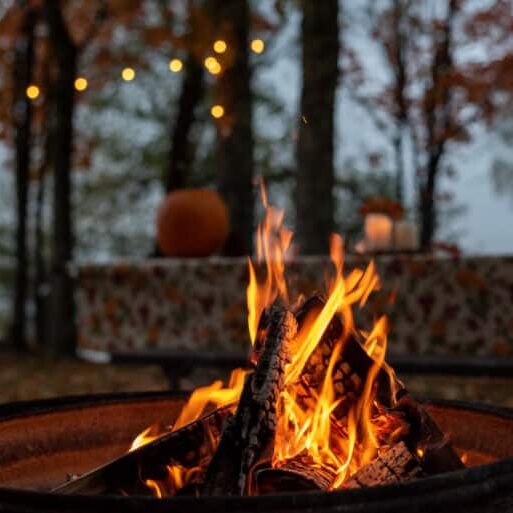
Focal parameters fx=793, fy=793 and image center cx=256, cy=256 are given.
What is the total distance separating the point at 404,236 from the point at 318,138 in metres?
1.49

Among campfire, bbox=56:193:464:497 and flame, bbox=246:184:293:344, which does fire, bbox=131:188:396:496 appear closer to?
campfire, bbox=56:193:464:497

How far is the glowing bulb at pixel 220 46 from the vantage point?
709cm

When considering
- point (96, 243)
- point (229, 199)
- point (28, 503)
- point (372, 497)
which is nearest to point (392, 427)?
point (372, 497)

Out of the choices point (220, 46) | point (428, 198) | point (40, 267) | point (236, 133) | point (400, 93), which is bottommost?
point (40, 267)

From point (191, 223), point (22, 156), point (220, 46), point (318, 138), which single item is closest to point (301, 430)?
point (191, 223)

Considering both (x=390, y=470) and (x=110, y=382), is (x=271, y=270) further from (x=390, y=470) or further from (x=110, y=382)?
(x=110, y=382)

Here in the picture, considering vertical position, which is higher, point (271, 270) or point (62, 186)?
point (62, 186)

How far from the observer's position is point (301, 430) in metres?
1.79

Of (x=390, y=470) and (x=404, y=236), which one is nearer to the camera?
(x=390, y=470)

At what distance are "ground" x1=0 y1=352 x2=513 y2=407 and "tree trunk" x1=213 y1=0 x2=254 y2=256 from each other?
1.66m

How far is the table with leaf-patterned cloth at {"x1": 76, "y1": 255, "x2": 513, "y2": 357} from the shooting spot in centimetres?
418

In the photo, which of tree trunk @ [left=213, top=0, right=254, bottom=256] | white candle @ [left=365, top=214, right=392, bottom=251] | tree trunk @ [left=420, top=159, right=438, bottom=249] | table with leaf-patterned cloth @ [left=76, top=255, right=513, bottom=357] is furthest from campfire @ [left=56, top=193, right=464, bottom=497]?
tree trunk @ [left=420, top=159, right=438, bottom=249]

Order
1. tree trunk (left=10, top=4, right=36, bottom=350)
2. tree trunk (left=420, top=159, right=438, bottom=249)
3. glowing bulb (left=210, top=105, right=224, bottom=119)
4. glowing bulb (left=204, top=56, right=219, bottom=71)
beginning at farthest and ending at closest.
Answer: tree trunk (left=420, top=159, right=438, bottom=249)
tree trunk (left=10, top=4, right=36, bottom=350)
glowing bulb (left=204, top=56, right=219, bottom=71)
glowing bulb (left=210, top=105, right=224, bottom=119)

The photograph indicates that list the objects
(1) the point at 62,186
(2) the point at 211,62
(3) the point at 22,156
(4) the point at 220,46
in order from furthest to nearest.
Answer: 1. (3) the point at 22,156
2. (1) the point at 62,186
3. (2) the point at 211,62
4. (4) the point at 220,46
